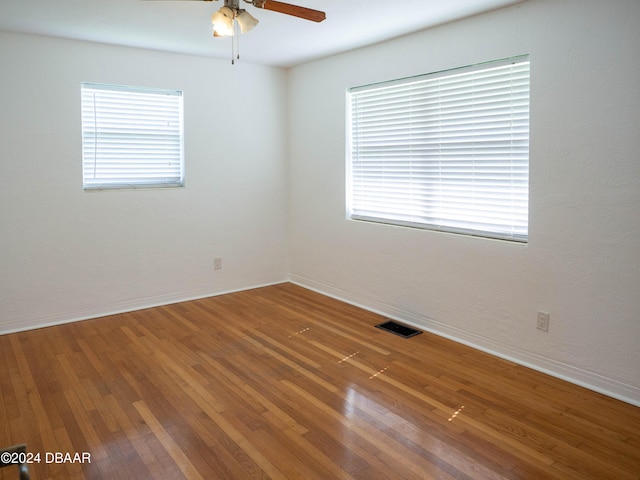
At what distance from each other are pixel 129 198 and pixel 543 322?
366cm

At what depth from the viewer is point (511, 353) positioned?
3.56 meters

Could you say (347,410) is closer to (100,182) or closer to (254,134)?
(100,182)

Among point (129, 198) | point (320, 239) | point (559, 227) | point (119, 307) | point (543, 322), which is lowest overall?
point (119, 307)

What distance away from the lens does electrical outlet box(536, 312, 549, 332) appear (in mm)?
3336

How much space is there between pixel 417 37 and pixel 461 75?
545mm

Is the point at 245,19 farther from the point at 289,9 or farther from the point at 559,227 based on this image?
the point at 559,227

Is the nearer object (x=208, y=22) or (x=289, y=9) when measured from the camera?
(x=289, y=9)

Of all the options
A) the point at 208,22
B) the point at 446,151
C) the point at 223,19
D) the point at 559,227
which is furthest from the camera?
the point at 446,151

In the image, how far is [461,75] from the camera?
12.4 feet

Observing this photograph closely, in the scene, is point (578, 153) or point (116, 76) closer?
point (578, 153)

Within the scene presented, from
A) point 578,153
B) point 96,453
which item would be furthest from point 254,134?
point 96,453

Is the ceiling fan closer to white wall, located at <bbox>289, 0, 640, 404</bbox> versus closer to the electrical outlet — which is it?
white wall, located at <bbox>289, 0, 640, 404</bbox>

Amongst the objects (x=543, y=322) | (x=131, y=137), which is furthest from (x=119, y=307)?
(x=543, y=322)

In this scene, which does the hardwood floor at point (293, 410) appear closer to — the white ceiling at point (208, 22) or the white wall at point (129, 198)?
the white wall at point (129, 198)
